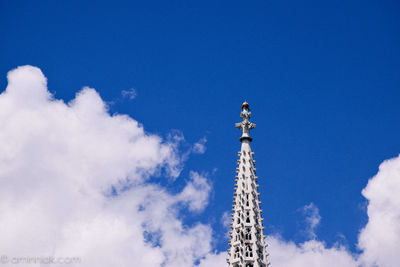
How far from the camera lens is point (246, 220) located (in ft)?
232

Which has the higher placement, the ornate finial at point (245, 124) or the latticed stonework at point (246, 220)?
the ornate finial at point (245, 124)

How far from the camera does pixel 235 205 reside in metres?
72.1

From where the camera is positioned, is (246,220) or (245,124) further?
(245,124)

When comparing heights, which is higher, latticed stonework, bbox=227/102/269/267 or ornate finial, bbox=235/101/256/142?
ornate finial, bbox=235/101/256/142

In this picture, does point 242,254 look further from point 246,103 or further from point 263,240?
point 246,103

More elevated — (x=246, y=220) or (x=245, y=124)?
(x=245, y=124)

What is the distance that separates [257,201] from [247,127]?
12.2m

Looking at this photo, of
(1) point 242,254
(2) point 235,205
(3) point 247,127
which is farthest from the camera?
(3) point 247,127

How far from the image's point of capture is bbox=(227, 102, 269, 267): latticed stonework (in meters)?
67.1

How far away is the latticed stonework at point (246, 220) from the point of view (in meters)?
67.1

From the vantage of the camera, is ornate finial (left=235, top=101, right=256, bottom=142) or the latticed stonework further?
ornate finial (left=235, top=101, right=256, bottom=142)

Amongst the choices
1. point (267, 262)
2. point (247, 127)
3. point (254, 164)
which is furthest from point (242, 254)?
point (247, 127)

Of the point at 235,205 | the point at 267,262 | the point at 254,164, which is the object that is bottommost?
the point at 267,262

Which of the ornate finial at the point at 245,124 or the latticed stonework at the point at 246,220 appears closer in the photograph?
the latticed stonework at the point at 246,220
